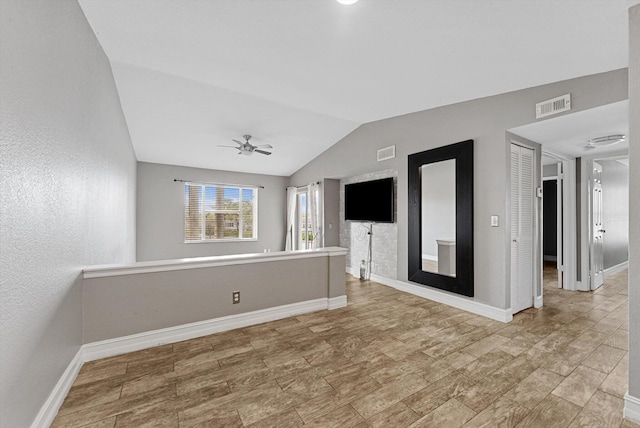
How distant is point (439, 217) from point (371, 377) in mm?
2557

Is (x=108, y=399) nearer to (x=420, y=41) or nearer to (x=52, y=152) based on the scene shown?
(x=52, y=152)

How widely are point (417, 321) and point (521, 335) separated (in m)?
1.00

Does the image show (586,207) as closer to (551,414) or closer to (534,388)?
(534,388)

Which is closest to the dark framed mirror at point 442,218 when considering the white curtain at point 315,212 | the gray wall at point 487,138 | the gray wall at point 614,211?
the gray wall at point 487,138

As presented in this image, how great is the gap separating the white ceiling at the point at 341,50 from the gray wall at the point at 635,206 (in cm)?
30

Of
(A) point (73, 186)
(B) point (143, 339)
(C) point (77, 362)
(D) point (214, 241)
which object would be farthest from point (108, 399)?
(D) point (214, 241)

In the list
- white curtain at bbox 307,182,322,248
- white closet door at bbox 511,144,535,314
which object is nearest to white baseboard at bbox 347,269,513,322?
white closet door at bbox 511,144,535,314

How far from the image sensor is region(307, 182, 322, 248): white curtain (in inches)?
246

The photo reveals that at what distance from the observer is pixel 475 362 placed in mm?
2271

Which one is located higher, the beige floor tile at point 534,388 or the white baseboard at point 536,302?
the white baseboard at point 536,302

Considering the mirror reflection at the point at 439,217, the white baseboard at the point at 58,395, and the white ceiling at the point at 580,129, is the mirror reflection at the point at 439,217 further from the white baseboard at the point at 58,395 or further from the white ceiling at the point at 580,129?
the white baseboard at the point at 58,395

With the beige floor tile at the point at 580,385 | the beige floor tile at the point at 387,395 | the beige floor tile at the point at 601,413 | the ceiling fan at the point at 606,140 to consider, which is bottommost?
the beige floor tile at the point at 601,413

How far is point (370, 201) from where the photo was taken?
17.0ft

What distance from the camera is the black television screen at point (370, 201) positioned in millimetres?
4805
